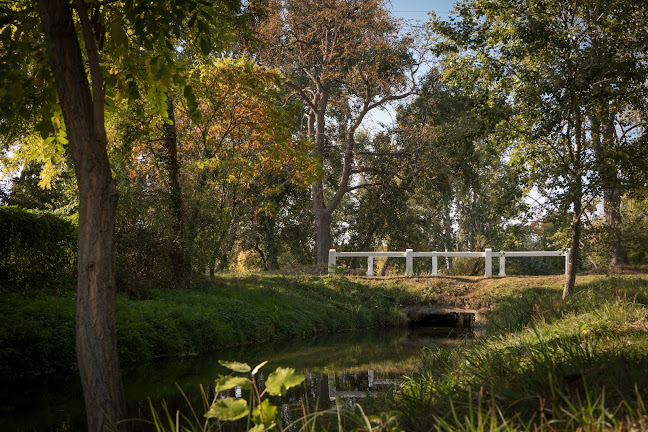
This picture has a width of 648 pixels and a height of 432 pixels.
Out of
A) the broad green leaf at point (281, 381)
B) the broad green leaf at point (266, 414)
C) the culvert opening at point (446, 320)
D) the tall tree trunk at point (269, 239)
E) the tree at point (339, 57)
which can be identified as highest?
the tree at point (339, 57)

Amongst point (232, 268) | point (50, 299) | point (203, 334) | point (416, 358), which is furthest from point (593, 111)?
point (232, 268)

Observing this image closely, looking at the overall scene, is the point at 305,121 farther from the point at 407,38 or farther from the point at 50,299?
the point at 50,299

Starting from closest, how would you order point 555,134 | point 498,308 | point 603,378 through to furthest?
point 603,378
point 555,134
point 498,308

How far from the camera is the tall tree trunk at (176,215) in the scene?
14.5m

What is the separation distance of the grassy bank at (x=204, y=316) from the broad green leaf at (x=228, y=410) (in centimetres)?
687

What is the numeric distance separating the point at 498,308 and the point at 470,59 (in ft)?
23.1

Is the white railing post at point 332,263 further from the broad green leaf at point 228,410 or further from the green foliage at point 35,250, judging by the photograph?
the broad green leaf at point 228,410

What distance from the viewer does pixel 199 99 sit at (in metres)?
14.7

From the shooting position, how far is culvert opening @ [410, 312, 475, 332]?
1839 cm

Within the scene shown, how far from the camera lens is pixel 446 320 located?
19.8m

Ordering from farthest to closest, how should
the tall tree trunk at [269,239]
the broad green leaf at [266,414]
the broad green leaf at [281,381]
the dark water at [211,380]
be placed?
1. the tall tree trunk at [269,239]
2. the dark water at [211,380]
3. the broad green leaf at [266,414]
4. the broad green leaf at [281,381]

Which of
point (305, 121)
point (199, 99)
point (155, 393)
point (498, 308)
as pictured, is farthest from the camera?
point (305, 121)

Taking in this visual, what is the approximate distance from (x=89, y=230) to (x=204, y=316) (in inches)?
310

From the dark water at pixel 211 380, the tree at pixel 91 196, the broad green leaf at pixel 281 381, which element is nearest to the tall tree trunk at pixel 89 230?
the tree at pixel 91 196
